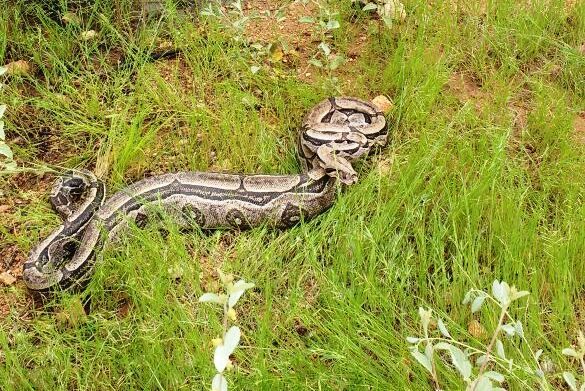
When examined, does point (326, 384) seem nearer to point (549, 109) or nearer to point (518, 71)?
point (549, 109)

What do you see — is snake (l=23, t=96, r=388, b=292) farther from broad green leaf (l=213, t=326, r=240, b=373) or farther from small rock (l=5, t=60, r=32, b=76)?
broad green leaf (l=213, t=326, r=240, b=373)

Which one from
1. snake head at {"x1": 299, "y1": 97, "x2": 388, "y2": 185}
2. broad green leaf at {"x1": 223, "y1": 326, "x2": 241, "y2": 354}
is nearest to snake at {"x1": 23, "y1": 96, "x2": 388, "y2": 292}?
snake head at {"x1": 299, "y1": 97, "x2": 388, "y2": 185}

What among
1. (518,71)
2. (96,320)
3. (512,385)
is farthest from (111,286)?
(518,71)

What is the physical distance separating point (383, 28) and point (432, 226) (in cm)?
207

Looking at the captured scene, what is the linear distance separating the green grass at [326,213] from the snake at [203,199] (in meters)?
0.11

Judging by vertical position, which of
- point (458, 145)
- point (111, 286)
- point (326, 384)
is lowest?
point (111, 286)

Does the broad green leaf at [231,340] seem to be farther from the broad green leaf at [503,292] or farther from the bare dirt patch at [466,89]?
the bare dirt patch at [466,89]

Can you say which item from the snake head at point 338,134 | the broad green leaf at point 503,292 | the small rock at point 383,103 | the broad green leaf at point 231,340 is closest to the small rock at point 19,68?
the snake head at point 338,134

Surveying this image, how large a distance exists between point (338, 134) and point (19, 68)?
2374mm

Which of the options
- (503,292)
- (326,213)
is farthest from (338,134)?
(503,292)

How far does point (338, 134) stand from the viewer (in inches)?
180

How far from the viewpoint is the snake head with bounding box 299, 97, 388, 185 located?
14.3 feet

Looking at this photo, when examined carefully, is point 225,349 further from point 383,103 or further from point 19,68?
point 19,68

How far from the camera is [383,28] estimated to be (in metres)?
5.30
